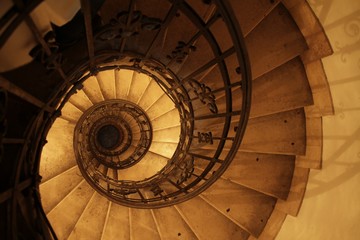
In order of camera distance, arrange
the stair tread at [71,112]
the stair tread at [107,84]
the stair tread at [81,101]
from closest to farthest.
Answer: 1. the stair tread at [71,112]
2. the stair tread at [81,101]
3. the stair tread at [107,84]

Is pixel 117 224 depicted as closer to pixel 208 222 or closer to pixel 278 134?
pixel 208 222

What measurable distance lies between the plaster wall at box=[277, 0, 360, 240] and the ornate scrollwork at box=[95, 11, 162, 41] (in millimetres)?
1850

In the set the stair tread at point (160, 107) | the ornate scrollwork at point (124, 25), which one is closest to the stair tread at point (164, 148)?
the stair tread at point (160, 107)

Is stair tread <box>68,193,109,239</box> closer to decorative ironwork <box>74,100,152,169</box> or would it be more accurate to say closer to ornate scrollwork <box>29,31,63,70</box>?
decorative ironwork <box>74,100,152,169</box>

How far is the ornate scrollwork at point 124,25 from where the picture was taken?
2.52 metres

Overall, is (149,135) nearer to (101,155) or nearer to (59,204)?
(101,155)

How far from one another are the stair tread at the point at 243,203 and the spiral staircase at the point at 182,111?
0.05 feet

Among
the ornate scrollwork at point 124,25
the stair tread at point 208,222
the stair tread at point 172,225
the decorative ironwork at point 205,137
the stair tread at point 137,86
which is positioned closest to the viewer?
the ornate scrollwork at point 124,25

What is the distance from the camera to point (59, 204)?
5227mm

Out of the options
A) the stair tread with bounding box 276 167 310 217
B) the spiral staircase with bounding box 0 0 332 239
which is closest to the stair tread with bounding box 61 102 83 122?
the spiral staircase with bounding box 0 0 332 239

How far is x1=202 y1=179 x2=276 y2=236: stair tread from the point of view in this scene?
4617 millimetres

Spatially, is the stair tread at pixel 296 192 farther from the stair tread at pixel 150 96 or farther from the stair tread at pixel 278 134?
the stair tread at pixel 150 96

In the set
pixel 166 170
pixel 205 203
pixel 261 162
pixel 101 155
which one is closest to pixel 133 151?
pixel 101 155

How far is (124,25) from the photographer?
255 cm
